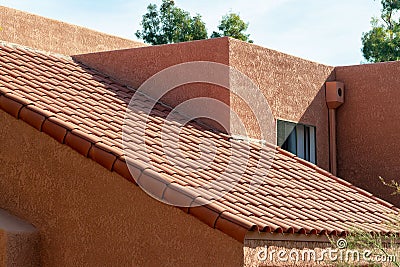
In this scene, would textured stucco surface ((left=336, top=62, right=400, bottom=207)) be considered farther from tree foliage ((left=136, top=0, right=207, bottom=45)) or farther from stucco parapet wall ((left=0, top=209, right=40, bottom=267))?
tree foliage ((left=136, top=0, right=207, bottom=45))

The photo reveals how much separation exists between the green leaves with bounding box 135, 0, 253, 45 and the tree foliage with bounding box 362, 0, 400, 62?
236 inches

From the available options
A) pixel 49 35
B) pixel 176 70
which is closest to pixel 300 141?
pixel 176 70

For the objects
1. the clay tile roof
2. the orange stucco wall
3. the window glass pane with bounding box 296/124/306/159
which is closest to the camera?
the clay tile roof

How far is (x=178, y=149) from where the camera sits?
46.2ft

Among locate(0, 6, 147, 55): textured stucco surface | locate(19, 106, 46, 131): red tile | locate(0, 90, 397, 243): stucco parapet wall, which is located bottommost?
locate(0, 90, 397, 243): stucco parapet wall

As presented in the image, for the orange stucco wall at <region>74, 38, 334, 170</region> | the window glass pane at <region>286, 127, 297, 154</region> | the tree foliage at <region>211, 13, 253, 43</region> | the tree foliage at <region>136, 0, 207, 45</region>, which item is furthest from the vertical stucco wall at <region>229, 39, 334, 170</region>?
the tree foliage at <region>136, 0, 207, 45</region>

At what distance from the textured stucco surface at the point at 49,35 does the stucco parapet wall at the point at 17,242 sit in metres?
6.21

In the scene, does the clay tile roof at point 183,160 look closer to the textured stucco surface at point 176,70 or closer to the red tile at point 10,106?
the red tile at point 10,106

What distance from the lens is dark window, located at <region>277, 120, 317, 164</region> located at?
58.5ft

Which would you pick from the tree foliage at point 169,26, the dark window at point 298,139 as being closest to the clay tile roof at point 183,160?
the dark window at point 298,139

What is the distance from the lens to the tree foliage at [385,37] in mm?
40812

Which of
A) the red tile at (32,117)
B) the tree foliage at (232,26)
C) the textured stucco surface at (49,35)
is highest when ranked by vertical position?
the tree foliage at (232,26)

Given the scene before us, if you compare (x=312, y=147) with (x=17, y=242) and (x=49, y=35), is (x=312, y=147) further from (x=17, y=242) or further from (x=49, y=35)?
(x=17, y=242)

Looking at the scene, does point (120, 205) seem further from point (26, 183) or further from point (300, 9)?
point (300, 9)
